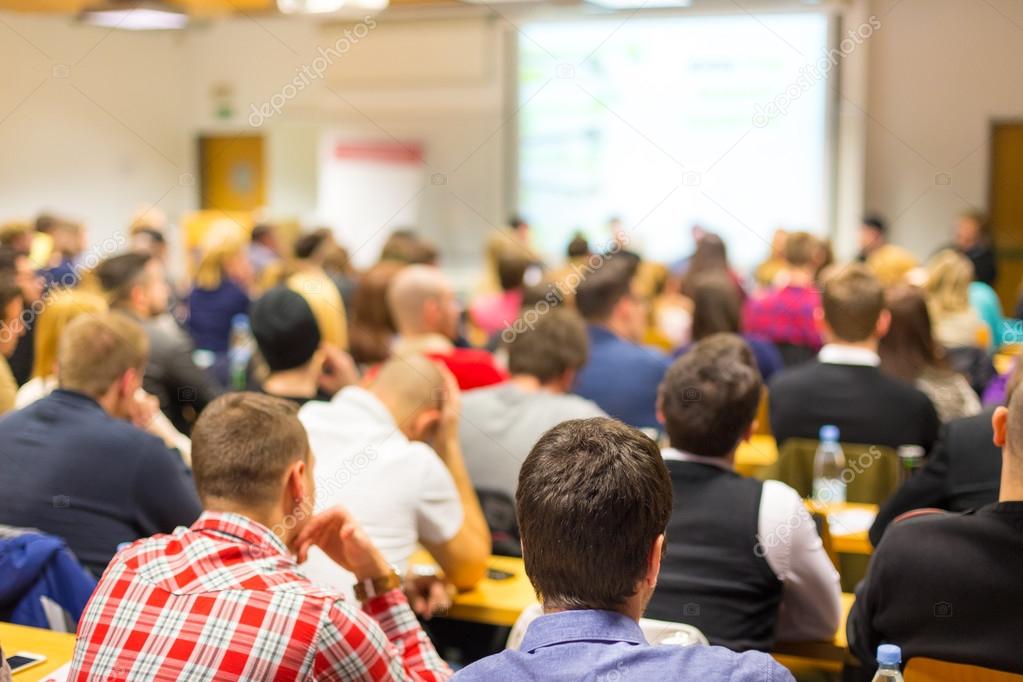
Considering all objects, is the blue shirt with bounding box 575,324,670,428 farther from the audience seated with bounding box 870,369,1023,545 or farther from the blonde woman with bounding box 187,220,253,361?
the blonde woman with bounding box 187,220,253,361

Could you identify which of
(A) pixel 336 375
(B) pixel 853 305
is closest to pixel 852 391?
(B) pixel 853 305

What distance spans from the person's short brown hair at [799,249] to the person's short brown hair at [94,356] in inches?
201

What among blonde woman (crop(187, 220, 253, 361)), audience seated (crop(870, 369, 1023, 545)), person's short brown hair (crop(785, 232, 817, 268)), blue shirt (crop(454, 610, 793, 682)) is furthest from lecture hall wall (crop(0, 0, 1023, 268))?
blue shirt (crop(454, 610, 793, 682))

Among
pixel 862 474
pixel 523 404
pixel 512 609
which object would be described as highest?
pixel 523 404

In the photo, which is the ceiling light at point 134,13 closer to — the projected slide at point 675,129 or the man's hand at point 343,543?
the projected slide at point 675,129

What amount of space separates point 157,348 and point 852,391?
2766 mm

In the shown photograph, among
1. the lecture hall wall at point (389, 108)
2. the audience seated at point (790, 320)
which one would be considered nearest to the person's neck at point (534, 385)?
the audience seated at point (790, 320)

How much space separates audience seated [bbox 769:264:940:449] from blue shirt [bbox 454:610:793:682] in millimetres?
2699

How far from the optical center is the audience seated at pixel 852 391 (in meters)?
3.90

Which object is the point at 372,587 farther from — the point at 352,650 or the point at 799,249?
the point at 799,249

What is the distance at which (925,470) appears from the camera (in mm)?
2701

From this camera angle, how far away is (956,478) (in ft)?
8.79

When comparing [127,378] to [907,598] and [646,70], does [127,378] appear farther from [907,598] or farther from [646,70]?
[646,70]

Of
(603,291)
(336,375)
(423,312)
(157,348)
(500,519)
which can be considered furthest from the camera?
(603,291)
